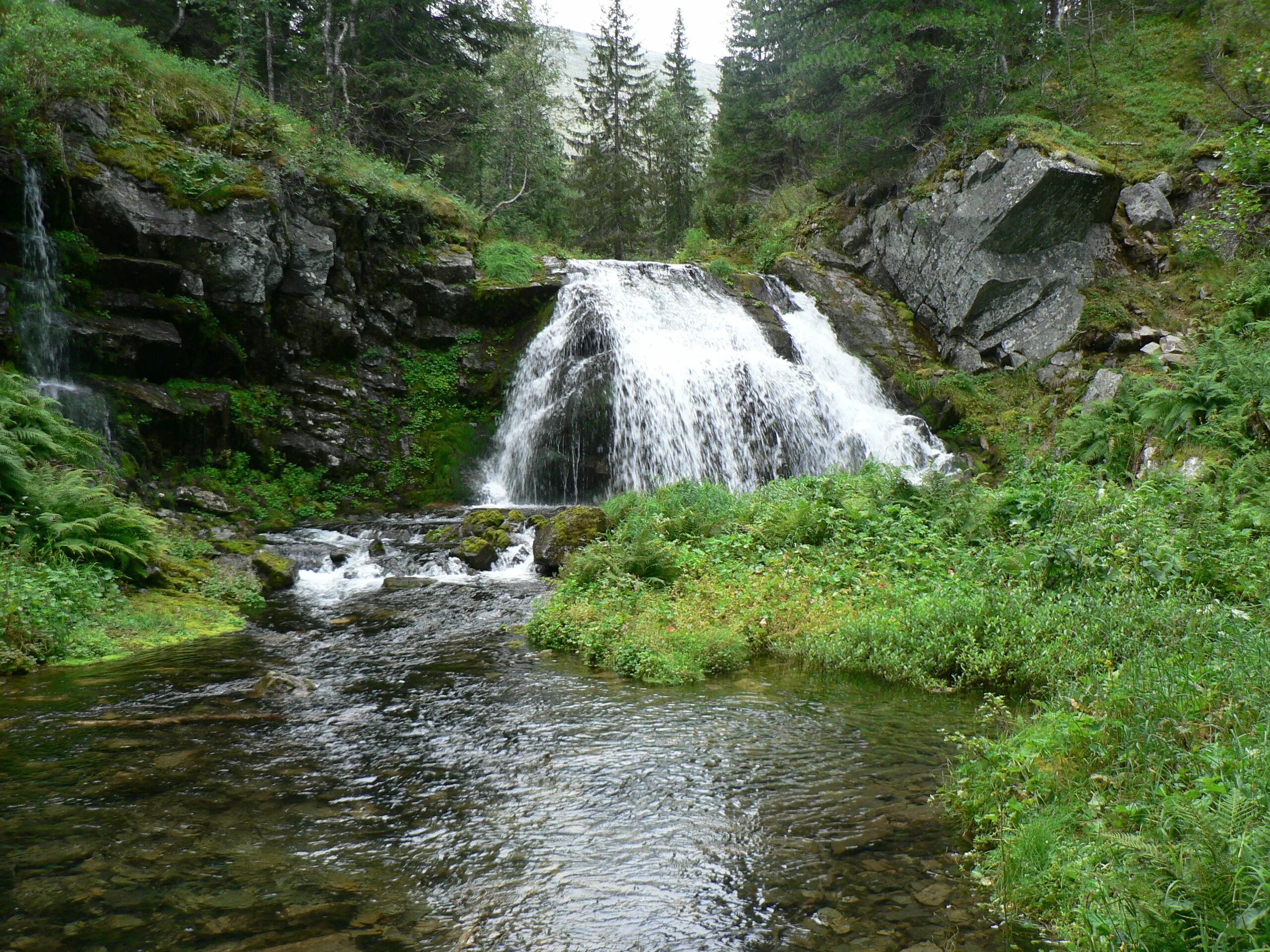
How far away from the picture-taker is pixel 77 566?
8656 mm

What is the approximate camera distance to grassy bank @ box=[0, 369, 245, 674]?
7395mm

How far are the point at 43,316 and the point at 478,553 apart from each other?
9.54 metres

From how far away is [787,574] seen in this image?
9023mm

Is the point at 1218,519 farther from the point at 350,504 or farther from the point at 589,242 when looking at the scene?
the point at 589,242

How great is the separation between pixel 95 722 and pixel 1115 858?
6569mm

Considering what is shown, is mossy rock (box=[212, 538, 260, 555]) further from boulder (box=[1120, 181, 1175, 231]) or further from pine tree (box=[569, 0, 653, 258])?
pine tree (box=[569, 0, 653, 258])

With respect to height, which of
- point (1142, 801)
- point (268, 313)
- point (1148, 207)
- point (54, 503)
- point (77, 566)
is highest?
point (1148, 207)

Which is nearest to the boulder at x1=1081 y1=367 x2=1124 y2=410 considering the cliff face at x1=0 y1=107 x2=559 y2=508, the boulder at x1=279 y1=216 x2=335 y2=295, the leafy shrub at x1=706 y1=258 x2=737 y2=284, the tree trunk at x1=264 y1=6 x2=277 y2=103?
the leafy shrub at x1=706 y1=258 x2=737 y2=284

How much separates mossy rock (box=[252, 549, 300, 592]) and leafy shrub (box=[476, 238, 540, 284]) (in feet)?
36.8

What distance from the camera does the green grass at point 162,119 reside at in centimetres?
1388

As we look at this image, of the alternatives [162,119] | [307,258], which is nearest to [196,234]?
[307,258]

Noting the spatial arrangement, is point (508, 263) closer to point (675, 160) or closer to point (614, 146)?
point (614, 146)

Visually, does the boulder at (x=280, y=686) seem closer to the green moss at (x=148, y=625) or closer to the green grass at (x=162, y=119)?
the green moss at (x=148, y=625)

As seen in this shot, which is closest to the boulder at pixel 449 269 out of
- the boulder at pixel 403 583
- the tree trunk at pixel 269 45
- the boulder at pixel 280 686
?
the tree trunk at pixel 269 45
